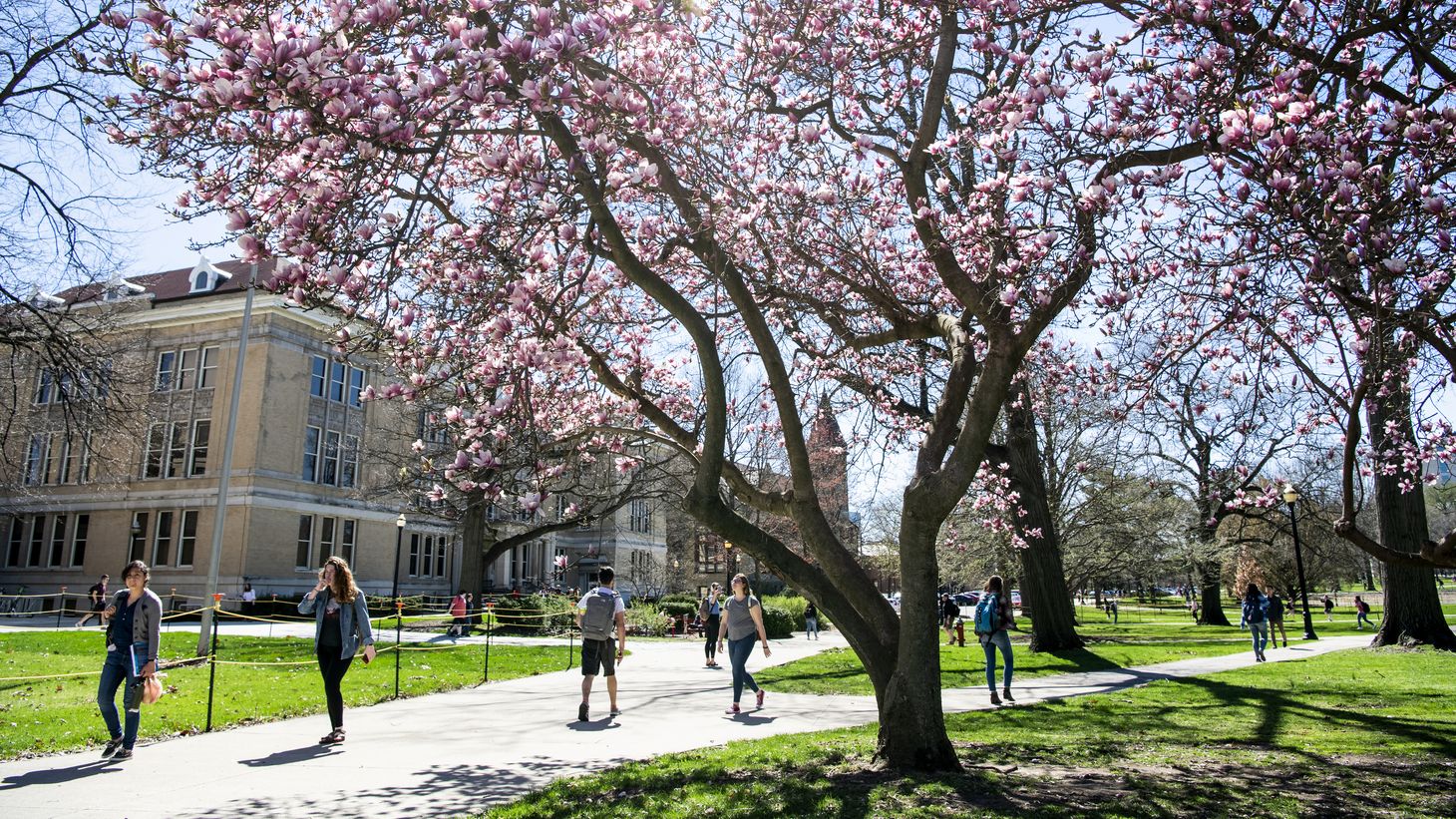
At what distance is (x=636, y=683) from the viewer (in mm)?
14492

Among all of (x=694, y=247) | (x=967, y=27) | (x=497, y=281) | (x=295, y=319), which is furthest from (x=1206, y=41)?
(x=295, y=319)

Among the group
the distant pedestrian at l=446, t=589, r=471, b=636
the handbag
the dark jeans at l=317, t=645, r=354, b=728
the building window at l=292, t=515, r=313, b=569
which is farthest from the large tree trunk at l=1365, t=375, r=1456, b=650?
the building window at l=292, t=515, r=313, b=569

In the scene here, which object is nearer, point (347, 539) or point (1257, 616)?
point (1257, 616)

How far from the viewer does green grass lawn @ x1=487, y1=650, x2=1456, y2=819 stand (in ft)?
18.5

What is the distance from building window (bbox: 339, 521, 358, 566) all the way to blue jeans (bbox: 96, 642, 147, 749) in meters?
35.9

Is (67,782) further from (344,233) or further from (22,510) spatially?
(22,510)

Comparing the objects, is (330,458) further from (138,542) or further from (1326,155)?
(1326,155)

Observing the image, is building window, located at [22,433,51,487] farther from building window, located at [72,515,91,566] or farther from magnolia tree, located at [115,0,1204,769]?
magnolia tree, located at [115,0,1204,769]

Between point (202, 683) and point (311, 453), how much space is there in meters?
30.4

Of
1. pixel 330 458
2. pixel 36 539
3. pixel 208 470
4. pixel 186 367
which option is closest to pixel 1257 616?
pixel 330 458

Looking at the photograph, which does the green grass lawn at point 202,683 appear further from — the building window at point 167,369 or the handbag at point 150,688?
the building window at point 167,369

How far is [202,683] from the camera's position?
12.4 meters

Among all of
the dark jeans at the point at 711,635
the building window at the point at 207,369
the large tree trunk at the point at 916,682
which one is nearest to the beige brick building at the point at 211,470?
the building window at the point at 207,369

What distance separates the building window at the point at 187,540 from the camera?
37.6 metres
